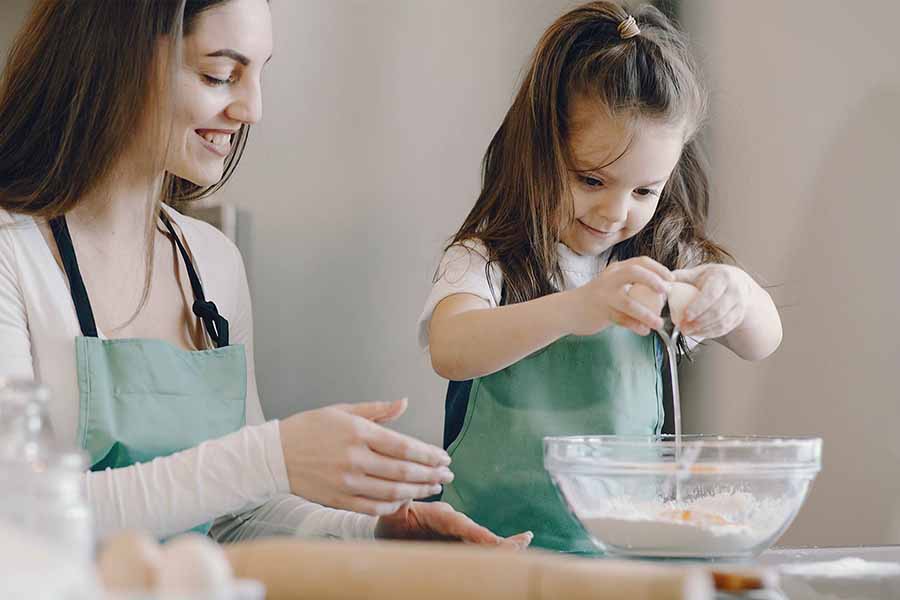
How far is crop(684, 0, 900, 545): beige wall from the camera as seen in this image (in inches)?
63.4

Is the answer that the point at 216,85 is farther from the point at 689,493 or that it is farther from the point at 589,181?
the point at 689,493

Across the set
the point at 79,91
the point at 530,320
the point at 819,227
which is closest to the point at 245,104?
the point at 79,91

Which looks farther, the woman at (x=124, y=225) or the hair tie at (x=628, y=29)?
the hair tie at (x=628, y=29)

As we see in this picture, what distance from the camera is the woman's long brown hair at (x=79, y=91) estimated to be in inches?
49.8

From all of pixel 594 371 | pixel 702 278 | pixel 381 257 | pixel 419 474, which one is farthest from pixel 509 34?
pixel 419 474

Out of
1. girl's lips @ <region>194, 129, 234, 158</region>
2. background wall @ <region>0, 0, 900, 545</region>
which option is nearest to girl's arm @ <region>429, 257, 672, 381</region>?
girl's lips @ <region>194, 129, 234, 158</region>

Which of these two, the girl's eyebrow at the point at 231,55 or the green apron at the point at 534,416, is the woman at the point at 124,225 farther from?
the green apron at the point at 534,416

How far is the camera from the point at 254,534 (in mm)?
1333

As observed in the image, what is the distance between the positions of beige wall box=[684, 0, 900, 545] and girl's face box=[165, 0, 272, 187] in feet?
2.95

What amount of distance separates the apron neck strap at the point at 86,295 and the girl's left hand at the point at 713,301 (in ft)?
1.97

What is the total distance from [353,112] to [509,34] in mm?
347

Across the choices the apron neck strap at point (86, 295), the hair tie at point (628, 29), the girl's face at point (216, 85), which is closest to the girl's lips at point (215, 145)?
the girl's face at point (216, 85)

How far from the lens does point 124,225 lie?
141 centimetres

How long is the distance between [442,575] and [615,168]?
1.03m
